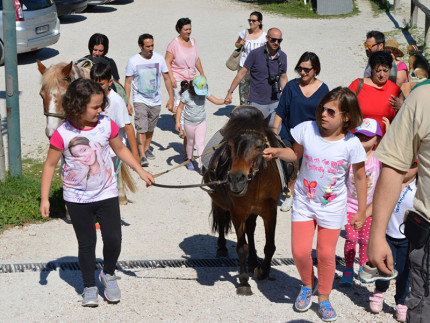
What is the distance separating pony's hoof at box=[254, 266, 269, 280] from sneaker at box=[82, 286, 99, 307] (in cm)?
156

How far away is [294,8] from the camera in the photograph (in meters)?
24.0

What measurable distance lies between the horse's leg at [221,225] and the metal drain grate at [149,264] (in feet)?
0.36

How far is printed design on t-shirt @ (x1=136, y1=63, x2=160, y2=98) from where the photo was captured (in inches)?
396

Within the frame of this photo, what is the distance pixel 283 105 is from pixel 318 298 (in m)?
2.57

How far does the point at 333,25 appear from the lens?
21250 mm

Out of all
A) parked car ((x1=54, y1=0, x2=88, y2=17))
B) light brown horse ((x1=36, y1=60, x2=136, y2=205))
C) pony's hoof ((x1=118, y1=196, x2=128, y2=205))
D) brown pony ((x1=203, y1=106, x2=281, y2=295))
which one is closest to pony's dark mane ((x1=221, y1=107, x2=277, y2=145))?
brown pony ((x1=203, y1=106, x2=281, y2=295))

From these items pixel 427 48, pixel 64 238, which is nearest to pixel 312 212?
pixel 64 238

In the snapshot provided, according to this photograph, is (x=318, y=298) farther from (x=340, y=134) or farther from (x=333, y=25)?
(x=333, y=25)

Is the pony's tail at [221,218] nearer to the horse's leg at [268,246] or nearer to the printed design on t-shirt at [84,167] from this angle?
the horse's leg at [268,246]

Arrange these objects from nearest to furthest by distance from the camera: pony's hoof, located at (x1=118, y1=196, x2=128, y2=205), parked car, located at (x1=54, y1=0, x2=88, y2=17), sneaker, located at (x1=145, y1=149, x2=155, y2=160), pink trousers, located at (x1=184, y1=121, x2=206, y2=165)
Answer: pony's hoof, located at (x1=118, y1=196, x2=128, y2=205)
pink trousers, located at (x1=184, y1=121, x2=206, y2=165)
sneaker, located at (x1=145, y1=149, x2=155, y2=160)
parked car, located at (x1=54, y1=0, x2=88, y2=17)

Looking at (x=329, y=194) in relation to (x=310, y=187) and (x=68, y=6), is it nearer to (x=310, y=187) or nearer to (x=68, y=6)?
(x=310, y=187)

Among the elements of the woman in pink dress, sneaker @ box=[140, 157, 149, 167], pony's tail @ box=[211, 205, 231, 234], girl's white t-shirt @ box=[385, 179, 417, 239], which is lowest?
pony's tail @ box=[211, 205, 231, 234]

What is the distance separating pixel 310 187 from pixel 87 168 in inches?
70.7

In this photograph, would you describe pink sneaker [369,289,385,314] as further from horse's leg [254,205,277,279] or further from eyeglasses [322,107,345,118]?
eyeglasses [322,107,345,118]
